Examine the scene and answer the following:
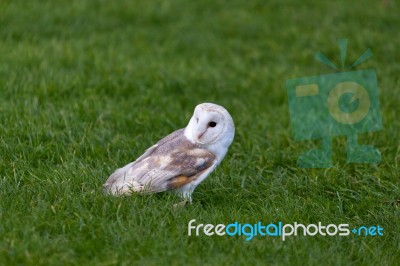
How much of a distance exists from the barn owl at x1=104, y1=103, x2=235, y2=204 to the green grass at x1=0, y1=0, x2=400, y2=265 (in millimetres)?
104

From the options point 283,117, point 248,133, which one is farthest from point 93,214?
point 283,117

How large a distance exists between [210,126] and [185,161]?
0.27 metres

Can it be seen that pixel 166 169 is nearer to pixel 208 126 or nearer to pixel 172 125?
pixel 208 126

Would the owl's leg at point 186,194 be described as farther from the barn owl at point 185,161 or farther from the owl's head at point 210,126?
the owl's head at point 210,126

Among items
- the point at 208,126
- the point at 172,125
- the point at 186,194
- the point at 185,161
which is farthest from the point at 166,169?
the point at 172,125

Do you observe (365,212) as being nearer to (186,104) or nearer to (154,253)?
(154,253)

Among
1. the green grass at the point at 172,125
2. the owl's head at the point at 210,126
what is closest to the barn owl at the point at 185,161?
the owl's head at the point at 210,126

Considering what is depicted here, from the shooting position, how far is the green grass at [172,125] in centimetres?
458

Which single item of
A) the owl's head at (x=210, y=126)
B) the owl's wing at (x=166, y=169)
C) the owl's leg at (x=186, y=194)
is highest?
the owl's head at (x=210, y=126)

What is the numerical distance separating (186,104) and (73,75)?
1.11m

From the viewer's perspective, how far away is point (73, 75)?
7457 millimetres

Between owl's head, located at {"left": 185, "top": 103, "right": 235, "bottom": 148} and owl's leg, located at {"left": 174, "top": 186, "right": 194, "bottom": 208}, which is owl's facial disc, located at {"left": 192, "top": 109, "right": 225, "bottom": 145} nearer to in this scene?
owl's head, located at {"left": 185, "top": 103, "right": 235, "bottom": 148}

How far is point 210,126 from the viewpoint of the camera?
494 centimetres

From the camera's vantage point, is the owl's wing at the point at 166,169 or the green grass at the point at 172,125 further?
the owl's wing at the point at 166,169
